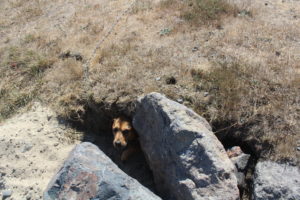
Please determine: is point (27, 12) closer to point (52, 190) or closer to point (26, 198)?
point (26, 198)

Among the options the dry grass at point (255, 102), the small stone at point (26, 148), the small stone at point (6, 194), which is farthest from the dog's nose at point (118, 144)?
the small stone at point (6, 194)

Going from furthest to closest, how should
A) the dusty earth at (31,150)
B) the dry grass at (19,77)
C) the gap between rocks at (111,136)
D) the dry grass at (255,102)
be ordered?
the dry grass at (19,77), the dusty earth at (31,150), the gap between rocks at (111,136), the dry grass at (255,102)

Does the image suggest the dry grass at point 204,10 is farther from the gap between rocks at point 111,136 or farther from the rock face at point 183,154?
the rock face at point 183,154

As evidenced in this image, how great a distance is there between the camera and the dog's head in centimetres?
582

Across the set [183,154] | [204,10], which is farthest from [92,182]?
[204,10]

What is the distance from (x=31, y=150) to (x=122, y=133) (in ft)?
5.39

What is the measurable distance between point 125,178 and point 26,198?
6.35ft

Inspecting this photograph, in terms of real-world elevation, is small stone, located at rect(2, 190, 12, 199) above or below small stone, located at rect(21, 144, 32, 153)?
below

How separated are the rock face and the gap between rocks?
596mm

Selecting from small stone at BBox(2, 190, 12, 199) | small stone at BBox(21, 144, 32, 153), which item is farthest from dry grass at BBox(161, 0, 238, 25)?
small stone at BBox(2, 190, 12, 199)

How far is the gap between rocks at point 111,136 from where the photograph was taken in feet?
17.8

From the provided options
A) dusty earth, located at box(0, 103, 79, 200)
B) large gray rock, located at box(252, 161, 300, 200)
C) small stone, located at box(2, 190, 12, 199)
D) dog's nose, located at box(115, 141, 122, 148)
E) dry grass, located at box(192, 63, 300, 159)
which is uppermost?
dry grass, located at box(192, 63, 300, 159)

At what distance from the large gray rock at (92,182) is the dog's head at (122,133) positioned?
972 mm

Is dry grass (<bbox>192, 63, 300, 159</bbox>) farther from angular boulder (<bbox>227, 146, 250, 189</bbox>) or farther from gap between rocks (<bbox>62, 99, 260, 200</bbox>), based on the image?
angular boulder (<bbox>227, 146, 250, 189</bbox>)
